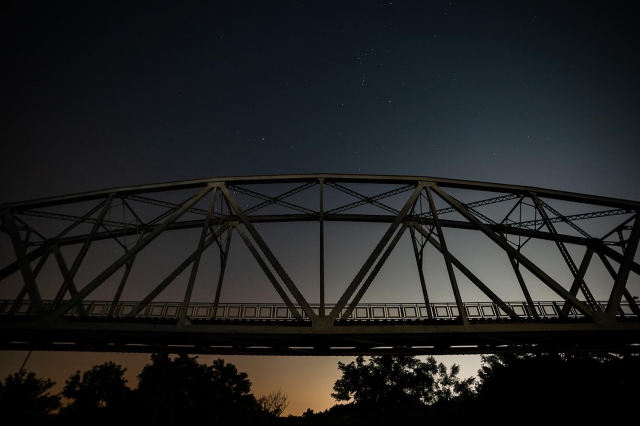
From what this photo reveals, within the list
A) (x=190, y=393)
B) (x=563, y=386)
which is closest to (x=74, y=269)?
(x=563, y=386)

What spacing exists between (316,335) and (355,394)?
156ft

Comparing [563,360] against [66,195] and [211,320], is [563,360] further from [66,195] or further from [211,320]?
[66,195]

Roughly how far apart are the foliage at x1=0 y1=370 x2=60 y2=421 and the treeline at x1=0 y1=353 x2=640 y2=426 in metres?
0.14

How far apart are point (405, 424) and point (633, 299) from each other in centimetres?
4270

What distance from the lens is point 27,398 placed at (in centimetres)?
4181

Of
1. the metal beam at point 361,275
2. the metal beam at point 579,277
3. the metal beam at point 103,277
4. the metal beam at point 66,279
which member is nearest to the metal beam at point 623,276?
the metal beam at point 579,277

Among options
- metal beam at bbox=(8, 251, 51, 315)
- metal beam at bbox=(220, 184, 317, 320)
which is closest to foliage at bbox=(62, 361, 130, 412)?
metal beam at bbox=(8, 251, 51, 315)

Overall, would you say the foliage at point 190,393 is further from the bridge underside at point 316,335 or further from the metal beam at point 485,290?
the metal beam at point 485,290

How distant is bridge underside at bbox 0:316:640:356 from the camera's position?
35.0 ft

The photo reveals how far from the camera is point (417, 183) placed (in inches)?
577

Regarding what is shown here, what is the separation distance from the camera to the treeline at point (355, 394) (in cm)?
2866

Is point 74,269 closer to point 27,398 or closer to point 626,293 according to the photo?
point 626,293

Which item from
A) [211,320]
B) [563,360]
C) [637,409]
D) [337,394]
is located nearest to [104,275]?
[211,320]

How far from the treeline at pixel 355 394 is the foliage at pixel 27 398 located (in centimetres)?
14
